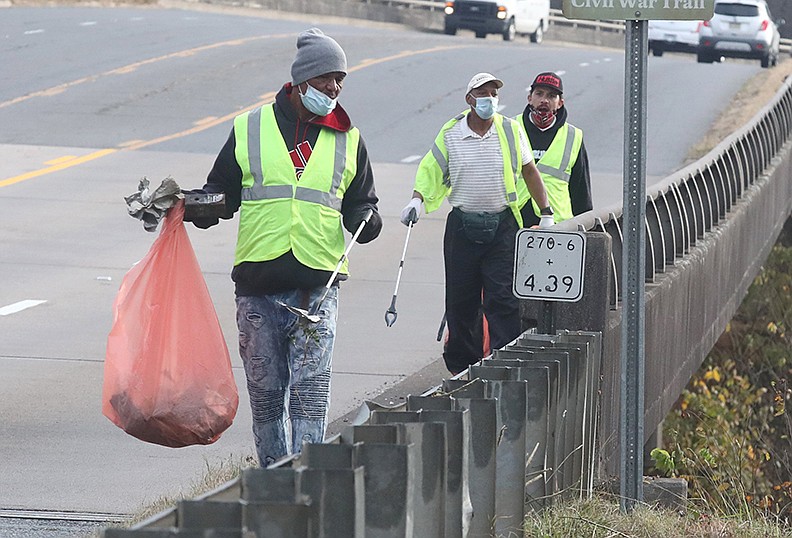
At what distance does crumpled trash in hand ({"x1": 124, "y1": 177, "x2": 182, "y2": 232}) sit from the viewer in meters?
6.63

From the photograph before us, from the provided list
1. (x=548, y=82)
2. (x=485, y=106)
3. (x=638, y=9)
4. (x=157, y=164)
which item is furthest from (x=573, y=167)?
(x=157, y=164)

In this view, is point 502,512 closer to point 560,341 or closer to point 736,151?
point 560,341

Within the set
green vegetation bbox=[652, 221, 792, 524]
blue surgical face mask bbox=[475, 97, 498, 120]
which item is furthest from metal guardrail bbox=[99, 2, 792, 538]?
green vegetation bbox=[652, 221, 792, 524]

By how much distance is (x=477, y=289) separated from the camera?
960 centimetres

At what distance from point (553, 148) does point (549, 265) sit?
2.78 m

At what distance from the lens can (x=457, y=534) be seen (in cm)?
478

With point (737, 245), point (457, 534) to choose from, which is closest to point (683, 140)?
point (737, 245)

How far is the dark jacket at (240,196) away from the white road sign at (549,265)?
752 mm

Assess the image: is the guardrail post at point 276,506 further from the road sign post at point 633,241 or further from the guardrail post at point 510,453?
the road sign post at point 633,241

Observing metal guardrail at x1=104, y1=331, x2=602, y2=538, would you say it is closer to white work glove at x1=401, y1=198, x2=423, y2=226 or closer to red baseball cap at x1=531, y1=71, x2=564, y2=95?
white work glove at x1=401, y1=198, x2=423, y2=226

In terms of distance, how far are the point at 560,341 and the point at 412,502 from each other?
2923 mm

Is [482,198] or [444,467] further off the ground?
[482,198]

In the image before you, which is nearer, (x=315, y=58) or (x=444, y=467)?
(x=444, y=467)

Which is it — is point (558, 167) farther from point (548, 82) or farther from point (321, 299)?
point (321, 299)
